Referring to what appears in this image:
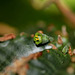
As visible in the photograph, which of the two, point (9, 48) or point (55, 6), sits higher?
point (55, 6)

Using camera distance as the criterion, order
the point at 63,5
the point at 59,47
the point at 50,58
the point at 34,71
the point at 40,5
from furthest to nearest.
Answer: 1. the point at 40,5
2. the point at 63,5
3. the point at 59,47
4. the point at 50,58
5. the point at 34,71

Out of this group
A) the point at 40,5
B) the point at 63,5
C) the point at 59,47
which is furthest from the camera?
the point at 40,5

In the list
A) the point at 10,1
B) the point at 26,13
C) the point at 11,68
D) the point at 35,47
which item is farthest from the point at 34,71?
the point at 10,1

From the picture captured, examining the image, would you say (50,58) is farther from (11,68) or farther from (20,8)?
(20,8)

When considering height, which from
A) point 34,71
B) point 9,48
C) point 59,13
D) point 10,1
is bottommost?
point 34,71

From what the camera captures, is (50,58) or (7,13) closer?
(50,58)

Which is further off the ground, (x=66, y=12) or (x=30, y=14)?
(x=30, y=14)

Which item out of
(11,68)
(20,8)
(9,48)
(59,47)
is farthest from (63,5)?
(11,68)
